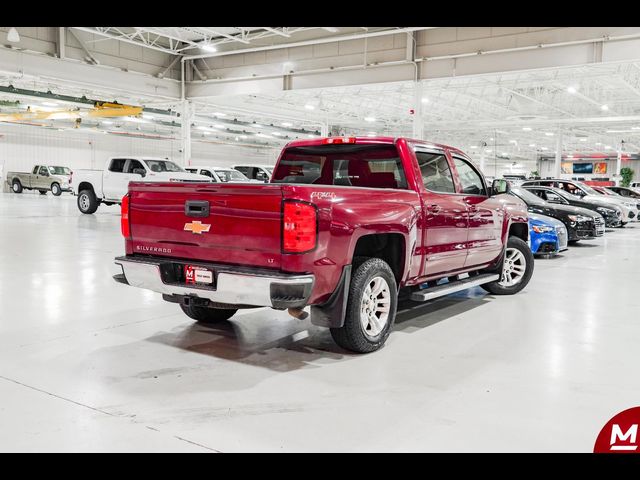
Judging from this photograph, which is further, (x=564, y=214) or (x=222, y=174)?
(x=222, y=174)

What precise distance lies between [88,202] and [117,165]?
2016 mm

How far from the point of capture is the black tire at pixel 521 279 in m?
7.32

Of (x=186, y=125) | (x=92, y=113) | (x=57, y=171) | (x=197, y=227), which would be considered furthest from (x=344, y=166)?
(x=57, y=171)

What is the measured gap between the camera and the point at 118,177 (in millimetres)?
18188

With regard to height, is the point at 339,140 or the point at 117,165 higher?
the point at 339,140

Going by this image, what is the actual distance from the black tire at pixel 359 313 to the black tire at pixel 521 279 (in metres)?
2.93

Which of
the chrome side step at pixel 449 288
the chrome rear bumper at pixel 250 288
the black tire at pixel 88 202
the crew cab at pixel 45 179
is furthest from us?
the crew cab at pixel 45 179

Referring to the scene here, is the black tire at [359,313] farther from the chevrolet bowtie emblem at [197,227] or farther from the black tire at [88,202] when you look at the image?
the black tire at [88,202]

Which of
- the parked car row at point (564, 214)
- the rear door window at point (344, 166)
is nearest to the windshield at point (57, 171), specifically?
the parked car row at point (564, 214)

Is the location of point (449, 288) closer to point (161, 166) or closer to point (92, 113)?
point (161, 166)

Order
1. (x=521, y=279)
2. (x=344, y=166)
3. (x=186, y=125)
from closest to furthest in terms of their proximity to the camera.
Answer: (x=344, y=166), (x=521, y=279), (x=186, y=125)

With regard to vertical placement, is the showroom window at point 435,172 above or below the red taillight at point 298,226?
above

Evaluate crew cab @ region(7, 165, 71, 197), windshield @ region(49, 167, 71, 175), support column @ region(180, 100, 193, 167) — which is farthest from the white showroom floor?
windshield @ region(49, 167, 71, 175)
